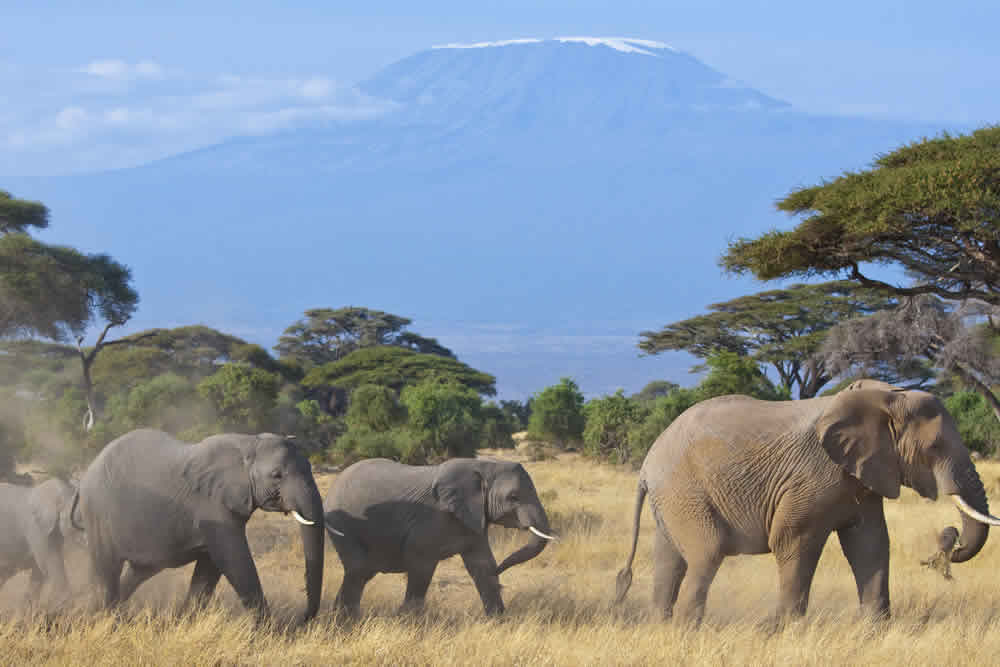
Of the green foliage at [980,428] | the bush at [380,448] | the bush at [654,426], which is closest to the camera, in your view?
the bush at [380,448]

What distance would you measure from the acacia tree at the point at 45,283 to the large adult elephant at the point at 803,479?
49.2 ft

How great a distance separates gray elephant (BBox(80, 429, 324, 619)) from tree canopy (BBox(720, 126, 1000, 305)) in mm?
7619

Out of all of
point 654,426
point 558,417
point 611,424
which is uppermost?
point 654,426

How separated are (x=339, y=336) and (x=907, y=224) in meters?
43.2

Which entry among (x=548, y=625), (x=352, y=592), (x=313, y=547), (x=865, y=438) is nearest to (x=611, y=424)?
(x=352, y=592)

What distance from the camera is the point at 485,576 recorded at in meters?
9.64

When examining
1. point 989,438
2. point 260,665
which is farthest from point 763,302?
point 260,665

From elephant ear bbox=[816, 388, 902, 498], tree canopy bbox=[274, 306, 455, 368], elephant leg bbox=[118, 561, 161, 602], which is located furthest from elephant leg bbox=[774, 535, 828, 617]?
tree canopy bbox=[274, 306, 455, 368]

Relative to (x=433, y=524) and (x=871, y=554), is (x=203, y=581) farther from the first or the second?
(x=871, y=554)

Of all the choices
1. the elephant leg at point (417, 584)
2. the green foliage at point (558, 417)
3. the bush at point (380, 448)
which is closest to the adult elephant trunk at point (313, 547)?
the elephant leg at point (417, 584)

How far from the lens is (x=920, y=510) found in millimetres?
15852

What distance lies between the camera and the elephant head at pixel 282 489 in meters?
8.52

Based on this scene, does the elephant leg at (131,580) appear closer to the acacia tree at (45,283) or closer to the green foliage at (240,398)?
the acacia tree at (45,283)

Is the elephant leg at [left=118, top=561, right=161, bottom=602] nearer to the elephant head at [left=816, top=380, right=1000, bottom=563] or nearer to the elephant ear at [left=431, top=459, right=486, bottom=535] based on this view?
the elephant ear at [left=431, top=459, right=486, bottom=535]
